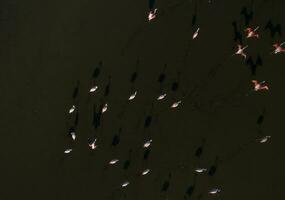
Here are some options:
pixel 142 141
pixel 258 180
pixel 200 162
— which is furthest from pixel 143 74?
pixel 258 180

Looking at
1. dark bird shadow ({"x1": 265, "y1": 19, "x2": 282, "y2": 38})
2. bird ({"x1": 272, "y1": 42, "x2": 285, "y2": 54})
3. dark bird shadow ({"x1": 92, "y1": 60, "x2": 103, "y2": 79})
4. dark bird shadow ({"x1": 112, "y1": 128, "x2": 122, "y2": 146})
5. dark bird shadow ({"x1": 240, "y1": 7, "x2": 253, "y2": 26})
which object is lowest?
dark bird shadow ({"x1": 112, "y1": 128, "x2": 122, "y2": 146})

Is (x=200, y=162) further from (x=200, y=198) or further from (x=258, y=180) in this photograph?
(x=258, y=180)

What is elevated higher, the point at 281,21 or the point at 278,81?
the point at 281,21

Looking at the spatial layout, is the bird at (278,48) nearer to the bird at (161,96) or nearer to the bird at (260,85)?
the bird at (260,85)

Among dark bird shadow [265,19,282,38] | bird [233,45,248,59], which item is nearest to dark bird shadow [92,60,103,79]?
bird [233,45,248,59]

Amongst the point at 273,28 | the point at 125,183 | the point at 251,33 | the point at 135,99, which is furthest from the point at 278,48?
the point at 125,183

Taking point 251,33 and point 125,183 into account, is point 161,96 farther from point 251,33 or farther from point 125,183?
point 251,33

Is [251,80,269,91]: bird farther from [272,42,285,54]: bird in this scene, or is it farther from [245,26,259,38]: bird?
[245,26,259,38]: bird
